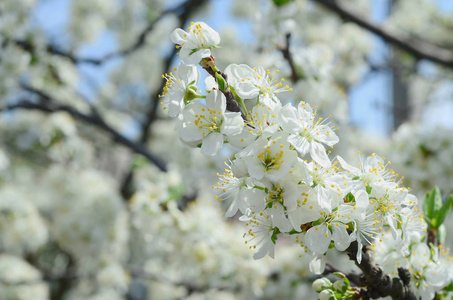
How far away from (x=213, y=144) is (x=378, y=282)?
0.49 meters

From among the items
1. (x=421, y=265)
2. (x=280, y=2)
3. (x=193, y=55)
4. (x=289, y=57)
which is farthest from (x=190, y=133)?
(x=280, y=2)

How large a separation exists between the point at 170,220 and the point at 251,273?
0.62m

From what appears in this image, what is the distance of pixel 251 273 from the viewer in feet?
8.75

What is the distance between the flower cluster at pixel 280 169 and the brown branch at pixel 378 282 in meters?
0.06

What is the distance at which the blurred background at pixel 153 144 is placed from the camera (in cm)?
254

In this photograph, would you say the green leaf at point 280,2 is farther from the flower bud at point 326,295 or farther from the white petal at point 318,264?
the flower bud at point 326,295

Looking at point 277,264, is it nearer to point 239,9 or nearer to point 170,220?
point 170,220

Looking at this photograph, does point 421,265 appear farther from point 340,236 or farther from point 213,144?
point 213,144

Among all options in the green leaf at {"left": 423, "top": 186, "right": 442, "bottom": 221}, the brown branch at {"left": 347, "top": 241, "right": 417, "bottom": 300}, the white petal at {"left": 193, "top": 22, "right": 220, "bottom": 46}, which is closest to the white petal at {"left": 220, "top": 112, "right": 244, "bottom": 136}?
the white petal at {"left": 193, "top": 22, "right": 220, "bottom": 46}

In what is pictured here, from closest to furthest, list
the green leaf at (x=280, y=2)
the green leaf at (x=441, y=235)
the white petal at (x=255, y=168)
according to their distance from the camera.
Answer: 1. the white petal at (x=255, y=168)
2. the green leaf at (x=441, y=235)
3. the green leaf at (x=280, y=2)

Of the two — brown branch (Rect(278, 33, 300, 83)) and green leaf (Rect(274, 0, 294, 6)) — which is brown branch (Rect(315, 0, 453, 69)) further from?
brown branch (Rect(278, 33, 300, 83))

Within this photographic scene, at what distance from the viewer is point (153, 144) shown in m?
6.56

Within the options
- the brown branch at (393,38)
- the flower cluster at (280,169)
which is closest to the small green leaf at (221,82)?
the flower cluster at (280,169)

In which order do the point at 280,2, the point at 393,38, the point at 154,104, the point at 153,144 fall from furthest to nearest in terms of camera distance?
the point at 153,144 → the point at 154,104 → the point at 393,38 → the point at 280,2
